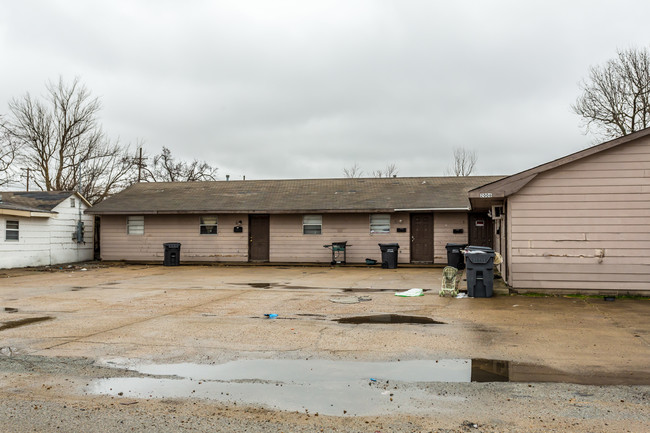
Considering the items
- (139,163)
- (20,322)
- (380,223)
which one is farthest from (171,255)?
(139,163)

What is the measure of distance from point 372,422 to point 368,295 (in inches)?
302

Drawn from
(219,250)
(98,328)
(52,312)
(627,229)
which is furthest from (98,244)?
(627,229)

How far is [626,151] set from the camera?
1091 cm

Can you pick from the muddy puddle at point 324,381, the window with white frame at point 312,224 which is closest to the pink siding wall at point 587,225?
the muddy puddle at point 324,381

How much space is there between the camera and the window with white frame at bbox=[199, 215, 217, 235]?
887 inches

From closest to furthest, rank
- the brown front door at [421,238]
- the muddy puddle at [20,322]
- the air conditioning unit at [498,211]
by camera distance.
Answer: the muddy puddle at [20,322], the air conditioning unit at [498,211], the brown front door at [421,238]

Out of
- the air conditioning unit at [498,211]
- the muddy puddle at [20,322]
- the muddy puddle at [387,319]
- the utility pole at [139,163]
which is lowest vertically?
the muddy puddle at [387,319]

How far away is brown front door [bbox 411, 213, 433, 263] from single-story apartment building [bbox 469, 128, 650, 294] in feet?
30.7

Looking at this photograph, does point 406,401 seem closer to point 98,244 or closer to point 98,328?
point 98,328

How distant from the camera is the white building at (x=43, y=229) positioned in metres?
19.7

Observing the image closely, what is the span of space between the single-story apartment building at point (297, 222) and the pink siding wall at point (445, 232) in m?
0.04

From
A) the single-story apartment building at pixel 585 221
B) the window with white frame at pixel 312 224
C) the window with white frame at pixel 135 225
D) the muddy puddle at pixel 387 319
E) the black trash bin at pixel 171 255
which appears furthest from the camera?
the window with white frame at pixel 135 225

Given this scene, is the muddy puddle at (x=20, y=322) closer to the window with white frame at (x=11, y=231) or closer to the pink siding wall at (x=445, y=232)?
the window with white frame at (x=11, y=231)

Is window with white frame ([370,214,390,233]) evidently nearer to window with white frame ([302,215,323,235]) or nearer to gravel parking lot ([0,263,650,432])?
window with white frame ([302,215,323,235])
